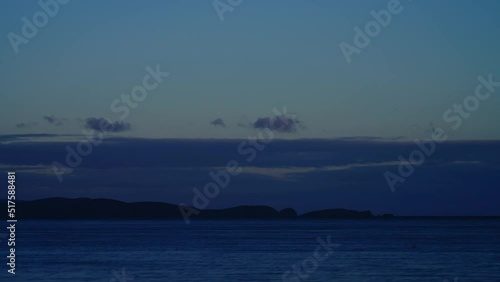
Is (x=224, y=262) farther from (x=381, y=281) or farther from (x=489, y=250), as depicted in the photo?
(x=489, y=250)

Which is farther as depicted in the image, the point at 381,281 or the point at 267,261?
the point at 267,261

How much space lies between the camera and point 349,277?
5284cm

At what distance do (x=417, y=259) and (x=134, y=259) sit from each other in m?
23.0

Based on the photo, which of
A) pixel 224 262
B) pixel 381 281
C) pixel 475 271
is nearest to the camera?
pixel 381 281

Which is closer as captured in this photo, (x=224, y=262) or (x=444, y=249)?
(x=224, y=262)

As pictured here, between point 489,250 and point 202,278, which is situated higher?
point 489,250

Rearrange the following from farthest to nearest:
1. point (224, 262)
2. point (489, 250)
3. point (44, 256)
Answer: point (489, 250) < point (44, 256) < point (224, 262)

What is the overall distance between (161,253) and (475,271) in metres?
30.3

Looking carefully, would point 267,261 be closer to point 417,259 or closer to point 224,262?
point 224,262

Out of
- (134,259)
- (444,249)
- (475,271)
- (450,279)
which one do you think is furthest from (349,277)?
(444,249)

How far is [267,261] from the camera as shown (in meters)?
66.6

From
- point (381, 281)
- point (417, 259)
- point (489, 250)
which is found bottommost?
point (381, 281)

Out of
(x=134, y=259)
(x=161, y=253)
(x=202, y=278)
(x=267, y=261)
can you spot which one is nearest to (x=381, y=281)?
(x=202, y=278)

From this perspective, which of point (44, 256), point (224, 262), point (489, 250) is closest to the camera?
point (224, 262)
